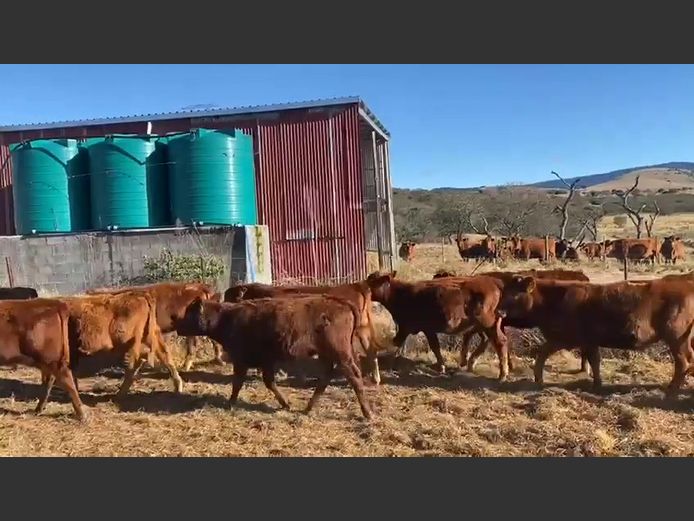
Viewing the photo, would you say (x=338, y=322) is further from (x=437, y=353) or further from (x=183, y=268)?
(x=183, y=268)

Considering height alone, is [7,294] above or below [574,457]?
above

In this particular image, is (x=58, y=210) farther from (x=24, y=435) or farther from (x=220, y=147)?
(x=24, y=435)

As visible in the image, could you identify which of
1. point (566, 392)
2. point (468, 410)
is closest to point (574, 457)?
point (468, 410)

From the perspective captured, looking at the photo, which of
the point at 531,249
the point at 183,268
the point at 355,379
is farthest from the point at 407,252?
the point at 355,379

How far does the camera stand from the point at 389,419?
7.11 metres

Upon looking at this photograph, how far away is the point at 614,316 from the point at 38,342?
6740mm

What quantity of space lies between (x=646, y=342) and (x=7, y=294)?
1043cm

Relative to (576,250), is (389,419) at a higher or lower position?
lower

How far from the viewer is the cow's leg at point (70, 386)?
730 cm

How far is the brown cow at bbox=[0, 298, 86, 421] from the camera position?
7316 millimetres

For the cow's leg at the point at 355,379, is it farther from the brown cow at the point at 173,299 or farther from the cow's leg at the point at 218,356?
the cow's leg at the point at 218,356

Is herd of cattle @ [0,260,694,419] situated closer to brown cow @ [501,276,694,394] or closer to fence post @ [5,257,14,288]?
brown cow @ [501,276,694,394]

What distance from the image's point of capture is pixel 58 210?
53.3ft

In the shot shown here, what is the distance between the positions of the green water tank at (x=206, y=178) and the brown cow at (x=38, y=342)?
8.39m
